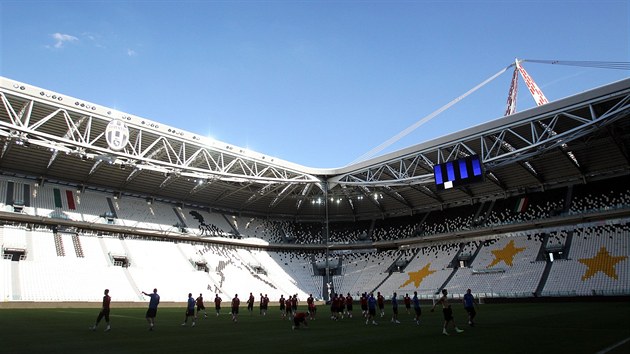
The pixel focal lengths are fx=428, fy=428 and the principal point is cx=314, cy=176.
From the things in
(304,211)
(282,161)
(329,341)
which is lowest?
(329,341)

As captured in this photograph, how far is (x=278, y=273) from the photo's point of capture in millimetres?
54219

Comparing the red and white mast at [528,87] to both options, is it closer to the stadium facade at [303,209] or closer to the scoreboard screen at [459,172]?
the stadium facade at [303,209]

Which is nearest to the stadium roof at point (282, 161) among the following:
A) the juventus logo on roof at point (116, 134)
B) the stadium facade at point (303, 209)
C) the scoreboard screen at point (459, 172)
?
the juventus logo on roof at point (116, 134)

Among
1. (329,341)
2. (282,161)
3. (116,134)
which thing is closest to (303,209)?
(282,161)

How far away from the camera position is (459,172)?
32.5 metres

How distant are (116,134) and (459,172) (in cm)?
2560

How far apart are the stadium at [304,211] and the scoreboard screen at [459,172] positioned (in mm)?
153

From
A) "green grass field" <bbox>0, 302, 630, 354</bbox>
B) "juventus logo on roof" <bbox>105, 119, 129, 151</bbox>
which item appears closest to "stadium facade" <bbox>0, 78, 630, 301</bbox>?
"juventus logo on roof" <bbox>105, 119, 129, 151</bbox>

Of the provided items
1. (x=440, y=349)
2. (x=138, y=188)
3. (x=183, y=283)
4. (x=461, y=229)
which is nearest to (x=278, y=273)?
(x=183, y=283)

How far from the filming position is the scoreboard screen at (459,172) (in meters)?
31.8

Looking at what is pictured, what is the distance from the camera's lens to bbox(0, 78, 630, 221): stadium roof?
1196 inches

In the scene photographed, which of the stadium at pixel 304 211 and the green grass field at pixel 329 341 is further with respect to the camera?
the stadium at pixel 304 211

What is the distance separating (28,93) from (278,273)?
34.5 m

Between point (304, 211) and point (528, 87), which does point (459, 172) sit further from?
point (528, 87)
